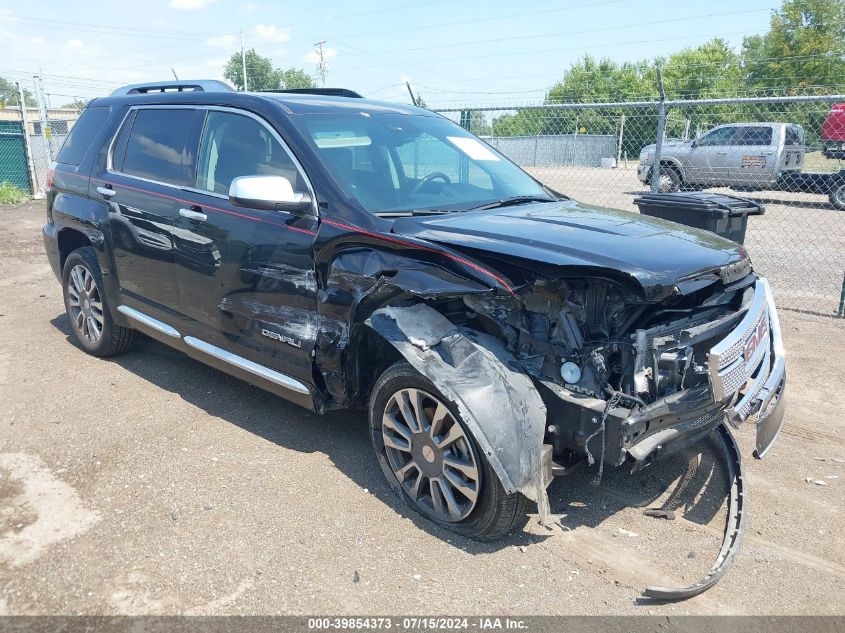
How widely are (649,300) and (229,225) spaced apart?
94.5 inches

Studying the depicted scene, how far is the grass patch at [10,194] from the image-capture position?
604 inches

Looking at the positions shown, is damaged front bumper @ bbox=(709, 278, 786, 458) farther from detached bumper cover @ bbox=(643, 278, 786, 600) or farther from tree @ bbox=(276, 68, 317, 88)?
tree @ bbox=(276, 68, 317, 88)

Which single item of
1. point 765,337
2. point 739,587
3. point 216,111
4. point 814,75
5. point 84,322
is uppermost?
point 814,75

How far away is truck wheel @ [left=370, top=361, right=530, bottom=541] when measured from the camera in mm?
3139

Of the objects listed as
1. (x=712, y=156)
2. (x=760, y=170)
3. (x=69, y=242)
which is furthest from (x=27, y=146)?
(x=760, y=170)

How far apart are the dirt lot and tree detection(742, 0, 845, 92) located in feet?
133

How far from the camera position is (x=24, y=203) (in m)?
15.6

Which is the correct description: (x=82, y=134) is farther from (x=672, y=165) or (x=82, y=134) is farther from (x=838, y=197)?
(x=838, y=197)

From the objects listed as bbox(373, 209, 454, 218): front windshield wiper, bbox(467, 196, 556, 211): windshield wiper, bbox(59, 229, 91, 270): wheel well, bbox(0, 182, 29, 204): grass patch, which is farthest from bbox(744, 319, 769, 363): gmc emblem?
bbox(0, 182, 29, 204): grass patch

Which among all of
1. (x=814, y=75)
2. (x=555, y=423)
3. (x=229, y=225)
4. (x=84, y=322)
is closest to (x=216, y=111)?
(x=229, y=225)

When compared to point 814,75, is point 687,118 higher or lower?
lower

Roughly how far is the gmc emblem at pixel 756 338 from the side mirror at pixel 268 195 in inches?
88.9

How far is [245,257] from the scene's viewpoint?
4004mm

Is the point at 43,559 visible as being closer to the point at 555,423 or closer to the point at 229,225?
the point at 229,225
